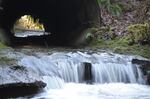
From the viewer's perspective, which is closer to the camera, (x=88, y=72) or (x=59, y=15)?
(x=88, y=72)

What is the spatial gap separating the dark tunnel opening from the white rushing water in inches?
151

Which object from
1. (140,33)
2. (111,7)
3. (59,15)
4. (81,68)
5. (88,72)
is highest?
(111,7)

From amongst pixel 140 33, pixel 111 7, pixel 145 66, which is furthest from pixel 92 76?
pixel 111 7

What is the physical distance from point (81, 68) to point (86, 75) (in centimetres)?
24

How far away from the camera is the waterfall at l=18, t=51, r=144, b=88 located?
11141mm

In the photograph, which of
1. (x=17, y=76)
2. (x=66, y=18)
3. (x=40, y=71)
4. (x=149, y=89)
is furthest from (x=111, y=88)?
(x=66, y=18)

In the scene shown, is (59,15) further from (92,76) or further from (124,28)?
(92,76)

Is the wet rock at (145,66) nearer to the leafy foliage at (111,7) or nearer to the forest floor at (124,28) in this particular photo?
the forest floor at (124,28)

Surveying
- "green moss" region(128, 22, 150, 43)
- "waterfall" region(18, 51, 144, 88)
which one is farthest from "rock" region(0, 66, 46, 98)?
"green moss" region(128, 22, 150, 43)

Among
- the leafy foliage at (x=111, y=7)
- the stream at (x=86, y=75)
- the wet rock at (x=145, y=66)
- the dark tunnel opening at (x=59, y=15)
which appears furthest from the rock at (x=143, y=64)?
the leafy foliage at (x=111, y=7)

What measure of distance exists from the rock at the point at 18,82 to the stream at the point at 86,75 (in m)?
0.23

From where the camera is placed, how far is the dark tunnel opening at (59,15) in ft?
54.7

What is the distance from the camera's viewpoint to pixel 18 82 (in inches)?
372

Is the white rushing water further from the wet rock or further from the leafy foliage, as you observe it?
the leafy foliage
